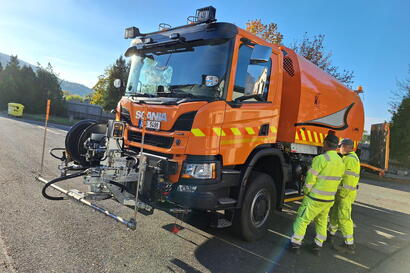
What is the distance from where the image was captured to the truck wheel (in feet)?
13.2

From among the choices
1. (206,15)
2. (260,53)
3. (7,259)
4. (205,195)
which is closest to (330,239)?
(205,195)

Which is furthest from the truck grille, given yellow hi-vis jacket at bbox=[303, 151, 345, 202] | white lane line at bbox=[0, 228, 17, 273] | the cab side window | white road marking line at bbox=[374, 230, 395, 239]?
white road marking line at bbox=[374, 230, 395, 239]

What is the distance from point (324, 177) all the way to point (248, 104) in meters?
1.52

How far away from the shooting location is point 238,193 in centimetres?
382

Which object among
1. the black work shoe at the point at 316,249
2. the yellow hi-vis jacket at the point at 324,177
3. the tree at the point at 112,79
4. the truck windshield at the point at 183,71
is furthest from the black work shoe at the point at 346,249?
the tree at the point at 112,79

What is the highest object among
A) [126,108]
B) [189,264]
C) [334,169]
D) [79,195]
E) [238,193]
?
[126,108]

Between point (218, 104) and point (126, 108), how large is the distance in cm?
161

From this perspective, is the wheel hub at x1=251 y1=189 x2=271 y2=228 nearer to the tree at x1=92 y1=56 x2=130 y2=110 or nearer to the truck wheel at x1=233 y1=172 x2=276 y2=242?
the truck wheel at x1=233 y1=172 x2=276 y2=242

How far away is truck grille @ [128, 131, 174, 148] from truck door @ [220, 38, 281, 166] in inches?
26.8

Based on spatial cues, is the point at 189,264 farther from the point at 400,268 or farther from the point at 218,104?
the point at 400,268

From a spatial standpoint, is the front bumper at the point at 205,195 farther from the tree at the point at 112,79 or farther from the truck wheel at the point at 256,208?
the tree at the point at 112,79

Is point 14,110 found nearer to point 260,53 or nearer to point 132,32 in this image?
point 132,32

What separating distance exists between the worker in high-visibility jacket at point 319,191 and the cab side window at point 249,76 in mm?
1226

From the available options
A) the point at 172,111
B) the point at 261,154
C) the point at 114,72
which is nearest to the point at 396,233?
the point at 261,154
